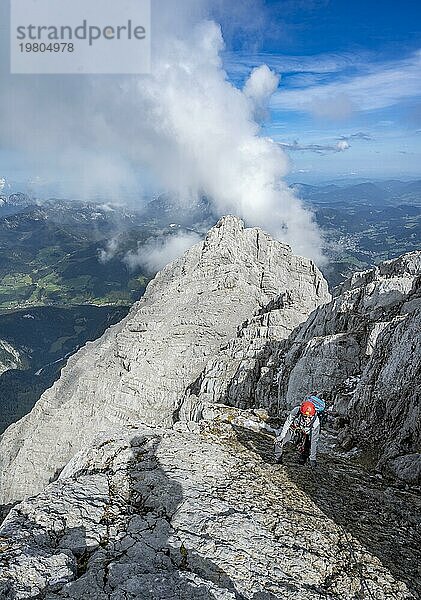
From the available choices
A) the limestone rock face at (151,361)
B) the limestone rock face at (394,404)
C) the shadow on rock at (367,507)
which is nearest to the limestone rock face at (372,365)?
the limestone rock face at (394,404)

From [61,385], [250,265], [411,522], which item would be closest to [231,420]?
[411,522]

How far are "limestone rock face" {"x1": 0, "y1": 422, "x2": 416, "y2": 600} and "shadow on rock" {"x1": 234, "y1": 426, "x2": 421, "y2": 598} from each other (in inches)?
18.8

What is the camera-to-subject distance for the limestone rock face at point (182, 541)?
13.3 m

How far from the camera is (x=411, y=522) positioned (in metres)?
18.2

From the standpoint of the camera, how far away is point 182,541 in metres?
15.5

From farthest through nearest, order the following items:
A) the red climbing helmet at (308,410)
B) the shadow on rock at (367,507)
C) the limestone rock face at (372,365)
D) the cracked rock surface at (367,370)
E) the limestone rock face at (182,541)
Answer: the cracked rock surface at (367,370), the limestone rock face at (372,365), the red climbing helmet at (308,410), the shadow on rock at (367,507), the limestone rock face at (182,541)

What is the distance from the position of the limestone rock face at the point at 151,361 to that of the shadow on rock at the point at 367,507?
52.3 meters

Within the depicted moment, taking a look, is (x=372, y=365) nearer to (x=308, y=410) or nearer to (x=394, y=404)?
(x=394, y=404)

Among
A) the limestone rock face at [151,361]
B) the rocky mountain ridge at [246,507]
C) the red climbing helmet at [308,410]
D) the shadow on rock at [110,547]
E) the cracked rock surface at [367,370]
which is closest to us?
the shadow on rock at [110,547]

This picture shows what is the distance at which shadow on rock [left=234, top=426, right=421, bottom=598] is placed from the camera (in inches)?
613

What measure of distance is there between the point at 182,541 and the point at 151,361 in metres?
81.8

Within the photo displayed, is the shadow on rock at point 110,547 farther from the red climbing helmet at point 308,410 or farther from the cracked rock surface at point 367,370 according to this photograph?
the cracked rock surface at point 367,370

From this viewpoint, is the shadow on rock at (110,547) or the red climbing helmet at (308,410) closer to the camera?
the shadow on rock at (110,547)

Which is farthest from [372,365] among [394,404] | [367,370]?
[394,404]
